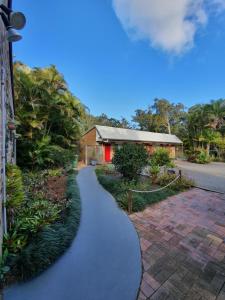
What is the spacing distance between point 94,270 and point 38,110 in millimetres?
10278

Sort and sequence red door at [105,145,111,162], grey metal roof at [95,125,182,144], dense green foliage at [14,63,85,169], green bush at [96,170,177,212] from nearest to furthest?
green bush at [96,170,177,212], dense green foliage at [14,63,85,169], grey metal roof at [95,125,182,144], red door at [105,145,111,162]

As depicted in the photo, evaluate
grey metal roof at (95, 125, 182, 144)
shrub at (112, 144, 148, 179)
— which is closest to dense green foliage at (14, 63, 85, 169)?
shrub at (112, 144, 148, 179)

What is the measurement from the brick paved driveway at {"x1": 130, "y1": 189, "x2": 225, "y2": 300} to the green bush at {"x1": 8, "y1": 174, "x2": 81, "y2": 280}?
1712 millimetres

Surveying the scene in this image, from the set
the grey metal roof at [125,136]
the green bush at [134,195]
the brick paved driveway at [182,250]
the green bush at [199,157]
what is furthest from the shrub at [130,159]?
the green bush at [199,157]

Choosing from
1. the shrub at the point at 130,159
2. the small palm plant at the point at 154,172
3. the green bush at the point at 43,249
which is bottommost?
the green bush at the point at 43,249

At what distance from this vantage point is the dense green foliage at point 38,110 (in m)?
9.92

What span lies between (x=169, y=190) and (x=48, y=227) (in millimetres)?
5491

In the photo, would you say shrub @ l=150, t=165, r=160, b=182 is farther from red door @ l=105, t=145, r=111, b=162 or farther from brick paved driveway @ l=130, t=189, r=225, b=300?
red door @ l=105, t=145, r=111, b=162

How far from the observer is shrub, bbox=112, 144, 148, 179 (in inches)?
305

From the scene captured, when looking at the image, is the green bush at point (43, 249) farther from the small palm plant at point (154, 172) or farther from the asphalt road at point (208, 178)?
the asphalt road at point (208, 178)

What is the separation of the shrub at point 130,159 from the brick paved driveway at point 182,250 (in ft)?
7.71

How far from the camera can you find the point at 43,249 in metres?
2.95

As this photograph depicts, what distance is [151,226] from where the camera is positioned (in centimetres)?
434

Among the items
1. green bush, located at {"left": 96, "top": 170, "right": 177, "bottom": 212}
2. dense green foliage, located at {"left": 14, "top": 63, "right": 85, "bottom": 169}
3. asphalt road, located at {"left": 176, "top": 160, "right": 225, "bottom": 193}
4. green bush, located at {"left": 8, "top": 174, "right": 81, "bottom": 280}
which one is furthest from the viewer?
dense green foliage, located at {"left": 14, "top": 63, "right": 85, "bottom": 169}
